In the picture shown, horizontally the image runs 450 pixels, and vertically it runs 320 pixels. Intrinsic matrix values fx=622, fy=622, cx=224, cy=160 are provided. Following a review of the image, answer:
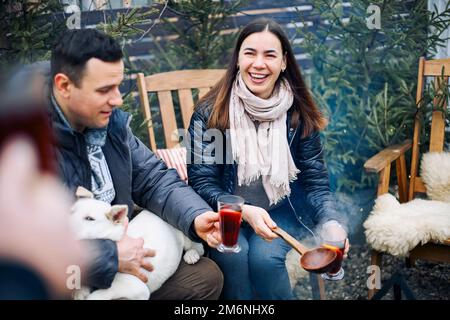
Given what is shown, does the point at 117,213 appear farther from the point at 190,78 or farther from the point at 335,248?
the point at 190,78

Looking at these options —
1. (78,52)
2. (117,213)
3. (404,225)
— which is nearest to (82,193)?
(117,213)

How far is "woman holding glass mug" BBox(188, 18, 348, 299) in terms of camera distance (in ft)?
7.07

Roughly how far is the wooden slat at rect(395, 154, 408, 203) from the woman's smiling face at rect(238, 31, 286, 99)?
3.05ft

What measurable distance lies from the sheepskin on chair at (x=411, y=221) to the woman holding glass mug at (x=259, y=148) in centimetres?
39

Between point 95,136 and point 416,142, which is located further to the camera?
point 416,142

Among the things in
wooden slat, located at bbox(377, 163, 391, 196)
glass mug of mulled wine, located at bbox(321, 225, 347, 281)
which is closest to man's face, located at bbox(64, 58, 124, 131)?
glass mug of mulled wine, located at bbox(321, 225, 347, 281)

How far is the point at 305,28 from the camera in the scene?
3.06 m

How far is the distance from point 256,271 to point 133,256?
51 centimetres

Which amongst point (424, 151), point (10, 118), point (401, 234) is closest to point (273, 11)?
point (424, 151)

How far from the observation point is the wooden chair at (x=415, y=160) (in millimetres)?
2525

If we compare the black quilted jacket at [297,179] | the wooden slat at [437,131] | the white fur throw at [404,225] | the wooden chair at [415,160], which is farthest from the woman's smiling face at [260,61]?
the wooden slat at [437,131]

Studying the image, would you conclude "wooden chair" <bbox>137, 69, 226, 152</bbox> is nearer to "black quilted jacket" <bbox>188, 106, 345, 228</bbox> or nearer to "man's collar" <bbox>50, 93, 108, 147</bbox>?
"black quilted jacket" <bbox>188, 106, 345, 228</bbox>

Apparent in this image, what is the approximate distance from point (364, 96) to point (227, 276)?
1356 millimetres

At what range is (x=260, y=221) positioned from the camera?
202 cm
